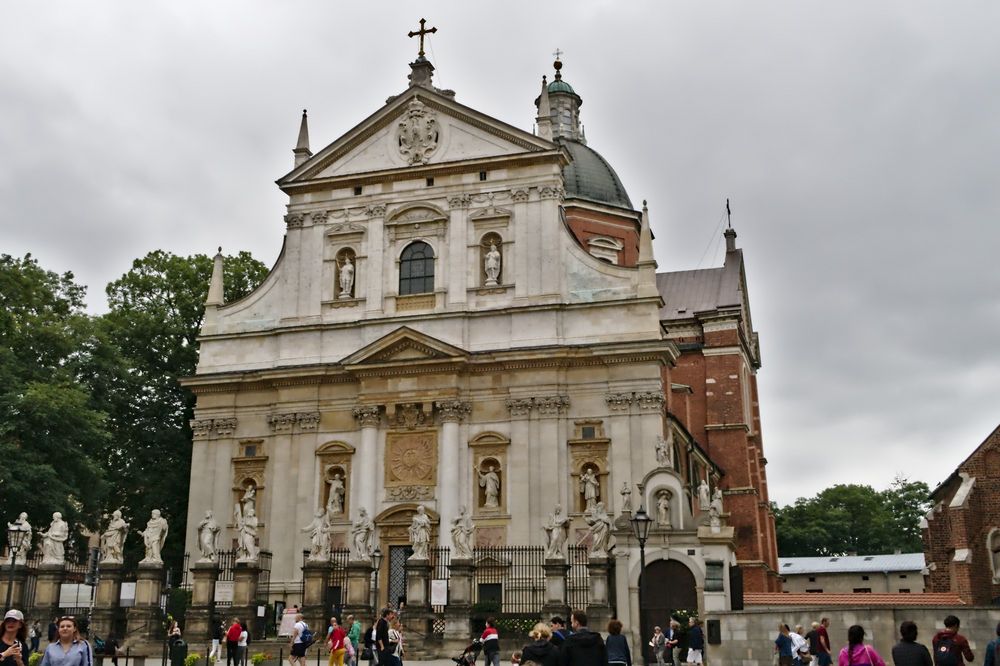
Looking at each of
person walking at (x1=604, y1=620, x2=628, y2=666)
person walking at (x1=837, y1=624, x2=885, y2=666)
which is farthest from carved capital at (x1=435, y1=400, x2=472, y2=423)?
person walking at (x1=837, y1=624, x2=885, y2=666)

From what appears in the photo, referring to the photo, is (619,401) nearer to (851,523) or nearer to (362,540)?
(362,540)

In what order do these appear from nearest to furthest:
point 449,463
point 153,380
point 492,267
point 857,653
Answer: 1. point 857,653
2. point 449,463
3. point 492,267
4. point 153,380

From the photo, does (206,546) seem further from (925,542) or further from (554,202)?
Answer: (925,542)

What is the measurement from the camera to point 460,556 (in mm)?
27656

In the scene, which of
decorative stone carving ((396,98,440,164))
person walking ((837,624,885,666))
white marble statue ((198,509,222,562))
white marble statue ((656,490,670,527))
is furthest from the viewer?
decorative stone carving ((396,98,440,164))

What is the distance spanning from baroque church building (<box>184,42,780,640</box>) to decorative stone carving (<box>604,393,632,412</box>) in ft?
0.23

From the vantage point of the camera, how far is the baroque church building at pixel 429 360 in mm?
35062

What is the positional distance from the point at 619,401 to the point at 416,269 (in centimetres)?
884

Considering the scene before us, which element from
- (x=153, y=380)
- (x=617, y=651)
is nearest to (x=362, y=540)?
(x=617, y=651)

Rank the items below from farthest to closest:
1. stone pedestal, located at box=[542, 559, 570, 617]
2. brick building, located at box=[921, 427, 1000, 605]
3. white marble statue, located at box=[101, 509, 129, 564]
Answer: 1. white marble statue, located at box=[101, 509, 129, 564]
2. brick building, located at box=[921, 427, 1000, 605]
3. stone pedestal, located at box=[542, 559, 570, 617]

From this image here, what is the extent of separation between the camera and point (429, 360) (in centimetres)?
3628

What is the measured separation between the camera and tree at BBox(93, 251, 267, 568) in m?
42.5

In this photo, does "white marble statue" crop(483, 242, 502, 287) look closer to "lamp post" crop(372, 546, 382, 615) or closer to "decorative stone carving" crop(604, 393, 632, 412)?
"decorative stone carving" crop(604, 393, 632, 412)

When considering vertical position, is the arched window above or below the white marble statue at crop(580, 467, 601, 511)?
above
